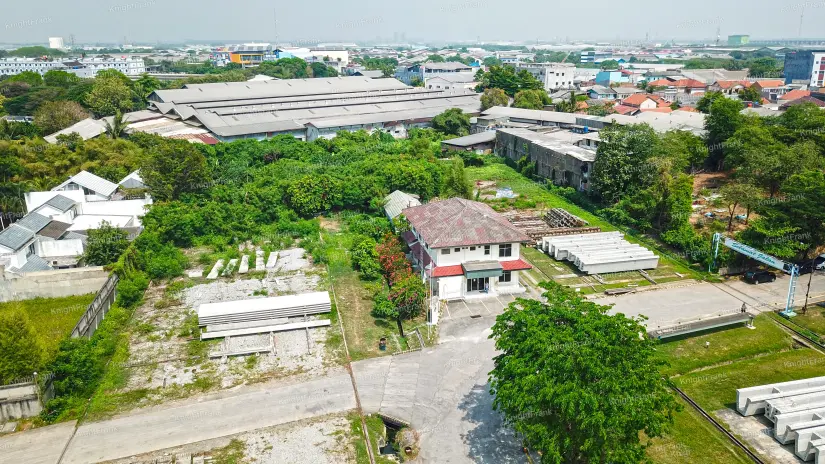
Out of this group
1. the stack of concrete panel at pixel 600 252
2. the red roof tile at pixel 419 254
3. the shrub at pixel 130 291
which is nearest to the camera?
the shrub at pixel 130 291

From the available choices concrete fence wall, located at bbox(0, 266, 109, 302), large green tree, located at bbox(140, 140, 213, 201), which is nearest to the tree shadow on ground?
concrete fence wall, located at bbox(0, 266, 109, 302)

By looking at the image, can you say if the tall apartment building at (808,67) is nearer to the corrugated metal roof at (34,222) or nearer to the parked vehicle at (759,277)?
the parked vehicle at (759,277)

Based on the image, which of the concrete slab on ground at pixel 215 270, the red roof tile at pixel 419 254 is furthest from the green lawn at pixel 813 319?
the concrete slab on ground at pixel 215 270

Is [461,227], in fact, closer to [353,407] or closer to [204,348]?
[353,407]

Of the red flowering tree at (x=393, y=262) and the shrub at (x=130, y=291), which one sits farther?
the red flowering tree at (x=393, y=262)

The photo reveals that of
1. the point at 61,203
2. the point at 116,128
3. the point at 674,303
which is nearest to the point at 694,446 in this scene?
the point at 674,303

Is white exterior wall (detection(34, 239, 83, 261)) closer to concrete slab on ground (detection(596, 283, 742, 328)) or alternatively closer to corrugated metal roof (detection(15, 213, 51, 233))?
corrugated metal roof (detection(15, 213, 51, 233))

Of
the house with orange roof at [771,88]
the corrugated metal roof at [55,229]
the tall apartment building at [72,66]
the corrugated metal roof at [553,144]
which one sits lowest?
the corrugated metal roof at [55,229]
